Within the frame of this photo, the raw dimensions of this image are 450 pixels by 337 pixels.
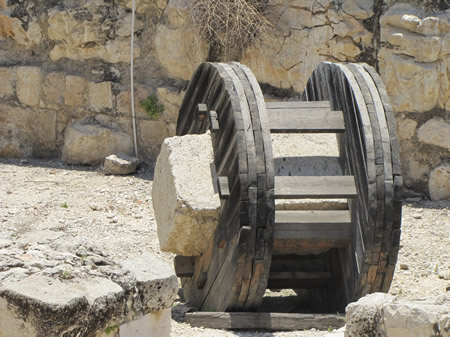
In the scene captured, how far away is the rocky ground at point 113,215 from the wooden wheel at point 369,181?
1.05 m

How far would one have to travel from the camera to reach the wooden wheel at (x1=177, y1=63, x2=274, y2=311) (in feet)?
11.1

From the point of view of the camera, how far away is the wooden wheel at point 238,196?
3375mm

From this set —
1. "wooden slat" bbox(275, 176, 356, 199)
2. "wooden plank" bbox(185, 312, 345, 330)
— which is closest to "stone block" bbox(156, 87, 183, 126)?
"wooden slat" bbox(275, 176, 356, 199)

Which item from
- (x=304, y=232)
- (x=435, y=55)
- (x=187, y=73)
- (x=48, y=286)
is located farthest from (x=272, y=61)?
(x=48, y=286)

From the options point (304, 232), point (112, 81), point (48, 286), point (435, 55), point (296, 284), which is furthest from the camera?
point (112, 81)

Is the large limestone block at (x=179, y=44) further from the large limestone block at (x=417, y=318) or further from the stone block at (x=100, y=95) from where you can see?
the large limestone block at (x=417, y=318)

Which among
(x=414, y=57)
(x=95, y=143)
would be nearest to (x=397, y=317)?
(x=414, y=57)

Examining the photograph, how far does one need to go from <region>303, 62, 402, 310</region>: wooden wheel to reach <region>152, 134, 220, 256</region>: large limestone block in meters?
0.73

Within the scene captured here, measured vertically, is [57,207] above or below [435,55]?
below

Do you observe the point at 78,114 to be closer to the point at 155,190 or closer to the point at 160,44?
the point at 160,44

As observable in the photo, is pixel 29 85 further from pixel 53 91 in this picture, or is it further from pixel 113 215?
pixel 113 215

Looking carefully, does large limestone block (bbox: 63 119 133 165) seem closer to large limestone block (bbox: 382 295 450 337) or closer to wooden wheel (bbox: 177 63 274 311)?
wooden wheel (bbox: 177 63 274 311)

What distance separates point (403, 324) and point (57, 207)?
443 cm

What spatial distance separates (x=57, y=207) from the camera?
6332 mm
